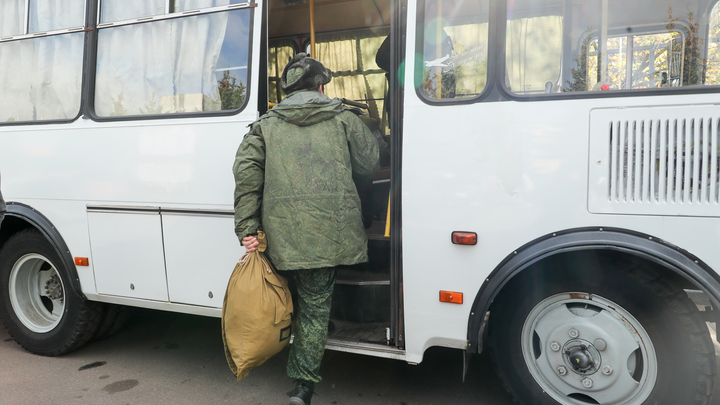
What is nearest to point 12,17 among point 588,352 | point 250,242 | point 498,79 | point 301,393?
point 250,242

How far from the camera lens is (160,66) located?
124 inches

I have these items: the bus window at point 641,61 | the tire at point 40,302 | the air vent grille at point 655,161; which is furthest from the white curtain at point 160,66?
the air vent grille at point 655,161

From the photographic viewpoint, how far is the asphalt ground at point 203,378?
9.71 ft

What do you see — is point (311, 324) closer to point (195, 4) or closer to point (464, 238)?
point (464, 238)

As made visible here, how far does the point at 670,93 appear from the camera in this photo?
2117mm

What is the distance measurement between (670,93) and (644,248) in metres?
0.69

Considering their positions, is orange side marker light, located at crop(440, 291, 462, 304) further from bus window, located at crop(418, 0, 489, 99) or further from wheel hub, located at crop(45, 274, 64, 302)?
wheel hub, located at crop(45, 274, 64, 302)

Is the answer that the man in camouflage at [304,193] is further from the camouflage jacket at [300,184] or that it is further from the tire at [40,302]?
the tire at [40,302]

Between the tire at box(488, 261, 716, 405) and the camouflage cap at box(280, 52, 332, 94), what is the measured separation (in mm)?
1517

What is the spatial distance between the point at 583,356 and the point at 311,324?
4.55ft

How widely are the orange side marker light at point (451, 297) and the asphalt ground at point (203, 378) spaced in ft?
2.64

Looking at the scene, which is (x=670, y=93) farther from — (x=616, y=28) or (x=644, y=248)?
(x=644, y=248)

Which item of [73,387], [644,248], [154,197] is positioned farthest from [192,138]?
[644,248]

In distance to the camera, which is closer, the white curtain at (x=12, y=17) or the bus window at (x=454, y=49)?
the bus window at (x=454, y=49)
